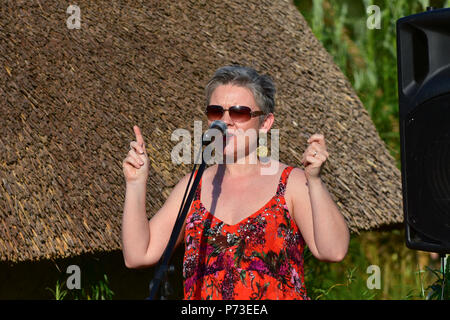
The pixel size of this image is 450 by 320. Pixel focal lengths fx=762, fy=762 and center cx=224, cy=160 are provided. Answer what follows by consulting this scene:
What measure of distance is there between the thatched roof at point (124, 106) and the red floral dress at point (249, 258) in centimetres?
198

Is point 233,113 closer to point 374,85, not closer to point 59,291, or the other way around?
point 59,291

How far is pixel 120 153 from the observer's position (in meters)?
5.09

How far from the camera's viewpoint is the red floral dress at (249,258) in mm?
2564

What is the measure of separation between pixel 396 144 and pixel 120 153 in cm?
436

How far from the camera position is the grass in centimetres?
769

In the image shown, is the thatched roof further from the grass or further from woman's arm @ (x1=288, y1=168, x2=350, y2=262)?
woman's arm @ (x1=288, y1=168, x2=350, y2=262)

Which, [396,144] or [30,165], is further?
[396,144]
